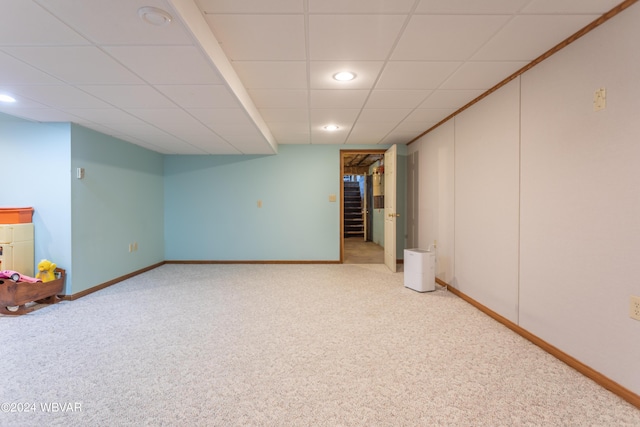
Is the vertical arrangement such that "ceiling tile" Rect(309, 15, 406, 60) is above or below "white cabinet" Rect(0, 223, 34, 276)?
above

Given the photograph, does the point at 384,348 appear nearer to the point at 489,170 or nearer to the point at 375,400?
the point at 375,400

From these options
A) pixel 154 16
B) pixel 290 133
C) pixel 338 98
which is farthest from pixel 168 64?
pixel 290 133

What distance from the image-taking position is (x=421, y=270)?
3.73 metres

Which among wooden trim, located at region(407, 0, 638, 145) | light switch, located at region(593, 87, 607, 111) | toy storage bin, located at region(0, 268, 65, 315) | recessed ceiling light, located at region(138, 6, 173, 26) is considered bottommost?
toy storage bin, located at region(0, 268, 65, 315)

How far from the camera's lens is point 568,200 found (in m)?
2.03

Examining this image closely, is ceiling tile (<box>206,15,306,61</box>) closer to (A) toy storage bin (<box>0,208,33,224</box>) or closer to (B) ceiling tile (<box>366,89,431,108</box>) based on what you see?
(B) ceiling tile (<box>366,89,431,108</box>)

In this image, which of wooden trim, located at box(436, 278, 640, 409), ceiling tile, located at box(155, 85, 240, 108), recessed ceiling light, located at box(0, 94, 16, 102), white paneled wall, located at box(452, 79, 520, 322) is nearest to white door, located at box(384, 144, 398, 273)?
white paneled wall, located at box(452, 79, 520, 322)

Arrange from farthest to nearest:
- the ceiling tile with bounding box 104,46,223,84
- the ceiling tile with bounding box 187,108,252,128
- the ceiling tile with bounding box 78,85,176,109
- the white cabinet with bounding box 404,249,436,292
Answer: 1. the white cabinet with bounding box 404,249,436,292
2. the ceiling tile with bounding box 187,108,252,128
3. the ceiling tile with bounding box 78,85,176,109
4. the ceiling tile with bounding box 104,46,223,84

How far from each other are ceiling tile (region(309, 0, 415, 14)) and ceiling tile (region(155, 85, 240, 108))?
1114 mm

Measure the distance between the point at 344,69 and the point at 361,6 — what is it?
78 cm

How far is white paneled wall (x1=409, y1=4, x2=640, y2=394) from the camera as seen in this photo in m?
1.66

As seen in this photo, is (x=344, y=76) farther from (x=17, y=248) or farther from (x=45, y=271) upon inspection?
(x=17, y=248)

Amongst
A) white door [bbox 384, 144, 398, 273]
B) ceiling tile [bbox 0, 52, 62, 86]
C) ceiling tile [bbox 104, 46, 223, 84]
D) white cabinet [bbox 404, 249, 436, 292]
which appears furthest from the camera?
white door [bbox 384, 144, 398, 273]

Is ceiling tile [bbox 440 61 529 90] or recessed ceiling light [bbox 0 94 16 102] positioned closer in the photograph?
ceiling tile [bbox 440 61 529 90]
